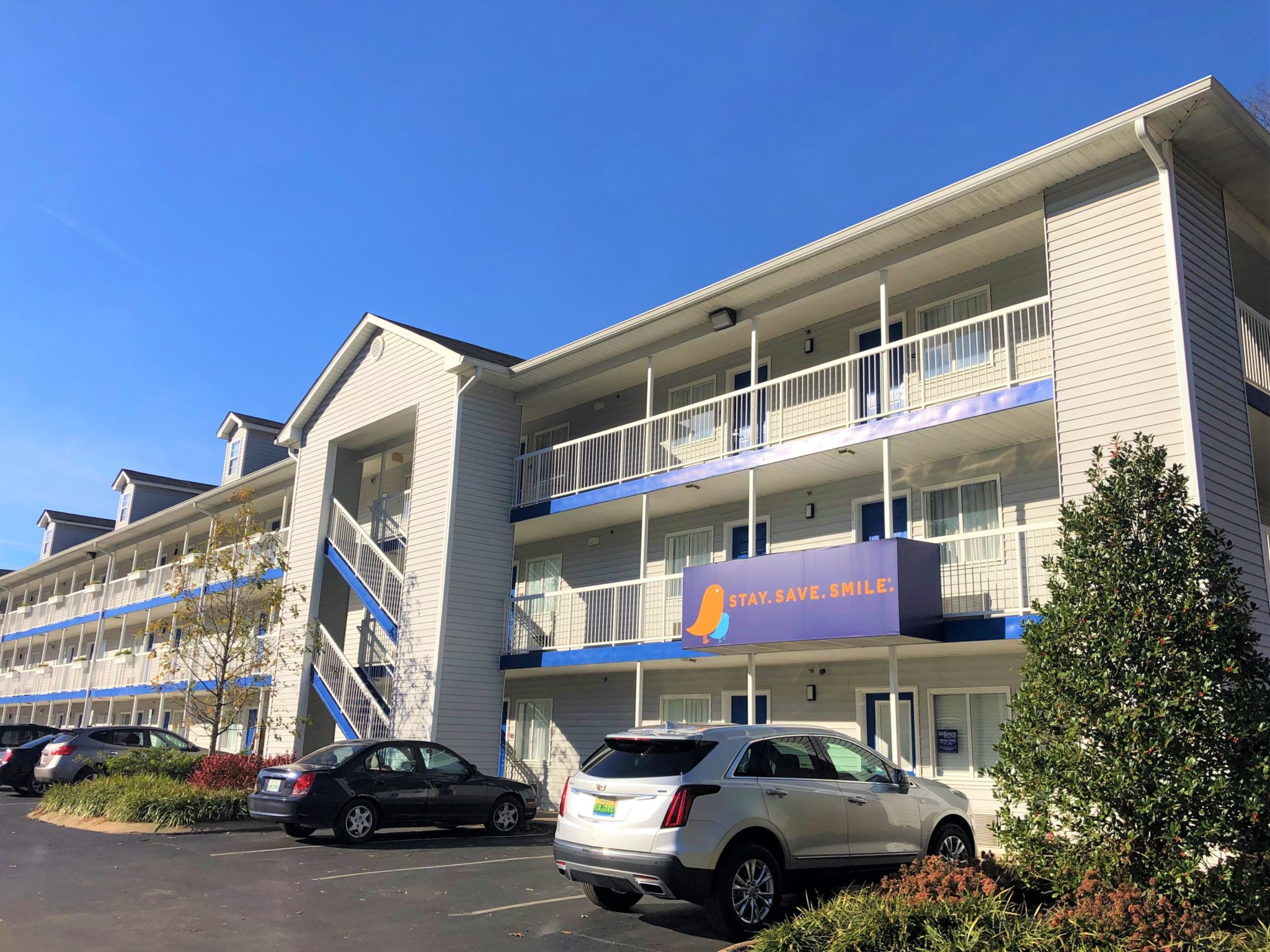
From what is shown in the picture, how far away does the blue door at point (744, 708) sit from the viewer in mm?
18312

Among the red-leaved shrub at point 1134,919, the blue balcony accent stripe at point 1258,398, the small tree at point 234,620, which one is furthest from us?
the small tree at point 234,620

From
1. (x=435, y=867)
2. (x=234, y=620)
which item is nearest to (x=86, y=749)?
(x=234, y=620)

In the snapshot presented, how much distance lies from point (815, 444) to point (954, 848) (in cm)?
713

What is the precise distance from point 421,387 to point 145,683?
1796 centimetres

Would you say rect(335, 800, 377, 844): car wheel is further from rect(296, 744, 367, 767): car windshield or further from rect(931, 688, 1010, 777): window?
rect(931, 688, 1010, 777): window

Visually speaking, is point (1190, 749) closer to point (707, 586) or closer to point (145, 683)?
point (707, 586)

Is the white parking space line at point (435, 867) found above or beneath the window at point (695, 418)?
beneath

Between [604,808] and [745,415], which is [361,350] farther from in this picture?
[604,808]

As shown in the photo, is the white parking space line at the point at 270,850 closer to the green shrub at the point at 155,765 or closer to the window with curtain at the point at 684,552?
the green shrub at the point at 155,765

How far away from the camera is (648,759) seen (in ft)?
28.1

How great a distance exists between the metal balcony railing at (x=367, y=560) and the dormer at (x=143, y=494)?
62.0ft

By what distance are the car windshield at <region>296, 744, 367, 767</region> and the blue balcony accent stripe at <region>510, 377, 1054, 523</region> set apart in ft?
22.5

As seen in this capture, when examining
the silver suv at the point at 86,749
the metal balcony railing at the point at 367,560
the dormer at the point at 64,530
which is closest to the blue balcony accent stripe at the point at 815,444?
the metal balcony railing at the point at 367,560

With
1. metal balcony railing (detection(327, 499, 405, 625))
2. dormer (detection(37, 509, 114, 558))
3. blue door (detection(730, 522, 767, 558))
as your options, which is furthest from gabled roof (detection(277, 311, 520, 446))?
dormer (detection(37, 509, 114, 558))
